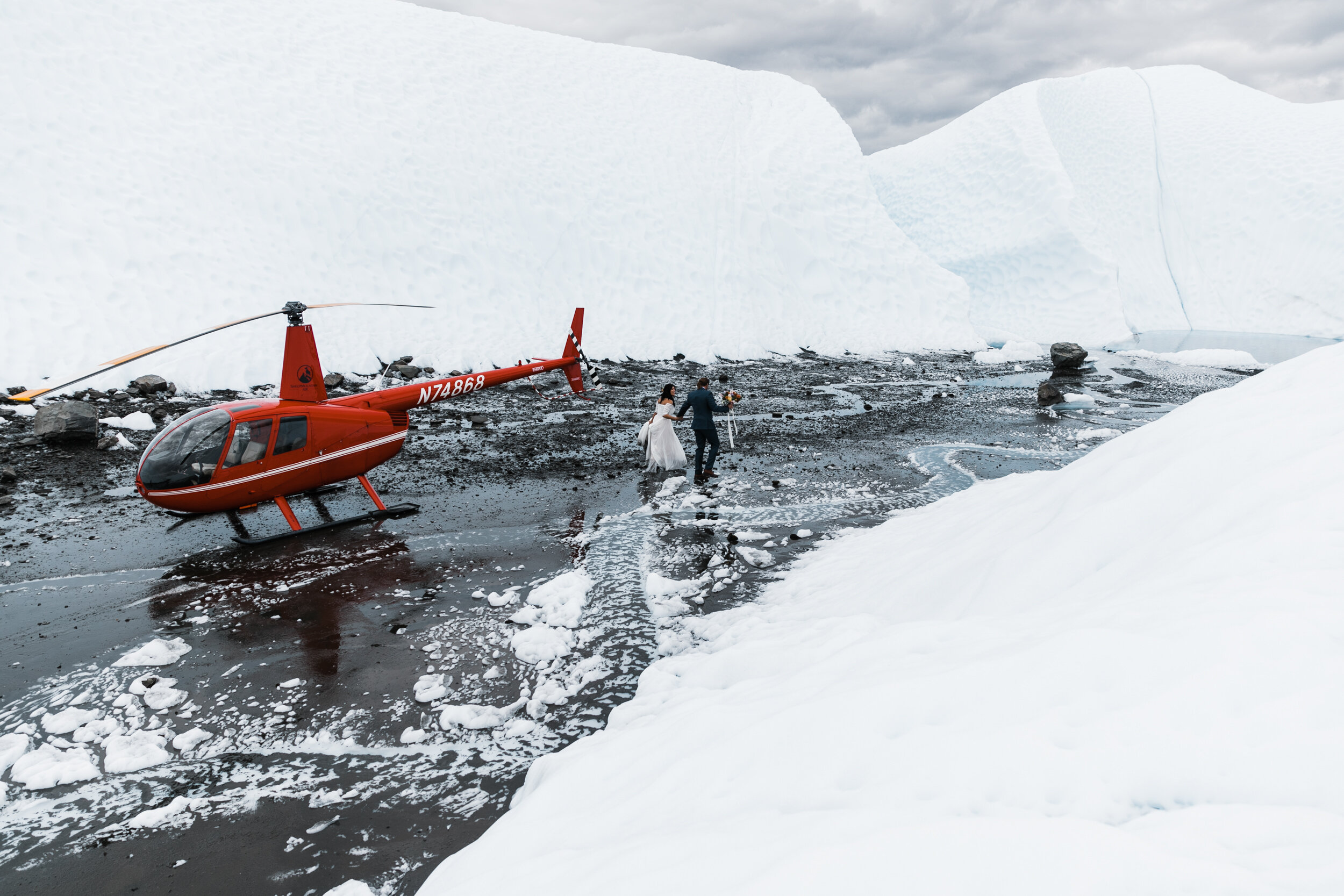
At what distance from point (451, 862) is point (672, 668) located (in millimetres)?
2321

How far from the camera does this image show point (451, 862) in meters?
3.64

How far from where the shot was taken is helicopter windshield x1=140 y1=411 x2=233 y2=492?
26.6ft

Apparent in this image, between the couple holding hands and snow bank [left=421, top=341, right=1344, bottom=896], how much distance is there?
5.98m

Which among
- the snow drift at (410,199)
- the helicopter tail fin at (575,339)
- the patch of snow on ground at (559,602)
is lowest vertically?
the patch of snow on ground at (559,602)

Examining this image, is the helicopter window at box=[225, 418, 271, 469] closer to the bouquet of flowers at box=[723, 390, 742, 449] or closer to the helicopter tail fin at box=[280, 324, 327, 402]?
the helicopter tail fin at box=[280, 324, 327, 402]

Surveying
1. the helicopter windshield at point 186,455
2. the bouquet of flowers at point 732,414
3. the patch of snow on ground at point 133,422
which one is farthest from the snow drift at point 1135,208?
the helicopter windshield at point 186,455

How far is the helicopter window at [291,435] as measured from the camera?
28.8 ft

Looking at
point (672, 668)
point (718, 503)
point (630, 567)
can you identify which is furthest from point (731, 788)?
point (718, 503)

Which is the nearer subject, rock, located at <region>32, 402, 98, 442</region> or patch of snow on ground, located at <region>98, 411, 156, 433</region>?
rock, located at <region>32, 402, 98, 442</region>

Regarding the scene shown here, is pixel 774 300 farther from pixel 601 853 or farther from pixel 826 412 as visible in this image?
pixel 601 853

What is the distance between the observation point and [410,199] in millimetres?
23906

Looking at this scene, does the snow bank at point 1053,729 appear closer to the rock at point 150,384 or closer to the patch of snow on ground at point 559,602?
the patch of snow on ground at point 559,602

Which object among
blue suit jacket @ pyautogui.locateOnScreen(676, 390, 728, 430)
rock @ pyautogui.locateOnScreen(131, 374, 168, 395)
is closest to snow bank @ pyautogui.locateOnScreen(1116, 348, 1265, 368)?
blue suit jacket @ pyautogui.locateOnScreen(676, 390, 728, 430)

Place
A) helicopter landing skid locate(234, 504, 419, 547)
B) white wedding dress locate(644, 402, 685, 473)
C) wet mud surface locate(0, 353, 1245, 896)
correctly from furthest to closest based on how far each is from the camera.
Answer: white wedding dress locate(644, 402, 685, 473), helicopter landing skid locate(234, 504, 419, 547), wet mud surface locate(0, 353, 1245, 896)
